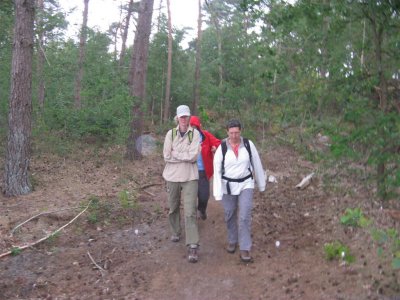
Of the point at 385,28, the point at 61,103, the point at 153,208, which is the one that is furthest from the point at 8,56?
the point at 385,28

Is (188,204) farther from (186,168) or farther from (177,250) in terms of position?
(177,250)

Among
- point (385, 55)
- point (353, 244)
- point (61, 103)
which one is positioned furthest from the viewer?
point (61, 103)

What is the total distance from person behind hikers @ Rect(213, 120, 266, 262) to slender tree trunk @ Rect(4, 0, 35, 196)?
15.6 ft

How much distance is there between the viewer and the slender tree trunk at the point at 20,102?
28.5 feet

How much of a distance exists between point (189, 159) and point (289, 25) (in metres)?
2.42

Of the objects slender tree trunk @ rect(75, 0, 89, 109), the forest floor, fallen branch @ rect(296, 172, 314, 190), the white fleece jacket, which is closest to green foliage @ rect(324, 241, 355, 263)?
the forest floor

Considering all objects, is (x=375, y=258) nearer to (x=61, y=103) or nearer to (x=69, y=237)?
(x=69, y=237)

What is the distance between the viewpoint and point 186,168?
251 inches

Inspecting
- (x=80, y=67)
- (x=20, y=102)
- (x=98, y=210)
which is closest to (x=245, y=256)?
(x=98, y=210)

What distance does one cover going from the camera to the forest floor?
532 centimetres

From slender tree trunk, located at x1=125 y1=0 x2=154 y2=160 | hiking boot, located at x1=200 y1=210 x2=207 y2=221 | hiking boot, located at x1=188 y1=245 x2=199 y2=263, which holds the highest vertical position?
slender tree trunk, located at x1=125 y1=0 x2=154 y2=160

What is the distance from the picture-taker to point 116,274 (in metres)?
6.03

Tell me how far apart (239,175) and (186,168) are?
2.77 ft

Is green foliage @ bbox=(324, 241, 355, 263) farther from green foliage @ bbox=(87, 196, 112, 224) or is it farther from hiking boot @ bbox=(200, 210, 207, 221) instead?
green foliage @ bbox=(87, 196, 112, 224)
